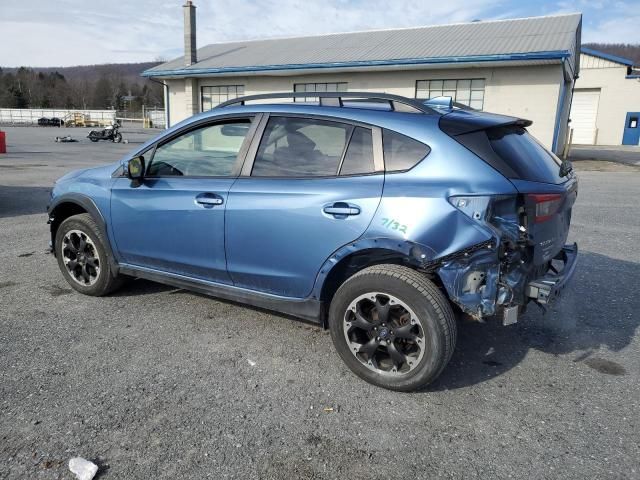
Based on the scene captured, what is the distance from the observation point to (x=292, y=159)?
3455 mm

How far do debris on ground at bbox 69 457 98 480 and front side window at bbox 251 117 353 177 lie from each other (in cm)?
202

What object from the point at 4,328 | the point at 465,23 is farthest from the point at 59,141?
the point at 4,328

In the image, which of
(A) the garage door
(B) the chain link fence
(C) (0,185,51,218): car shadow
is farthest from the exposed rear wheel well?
(B) the chain link fence

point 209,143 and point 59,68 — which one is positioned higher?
point 59,68

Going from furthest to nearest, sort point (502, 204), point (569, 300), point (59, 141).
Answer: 1. point (59, 141)
2. point (569, 300)
3. point (502, 204)

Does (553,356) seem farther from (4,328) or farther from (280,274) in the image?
(4,328)

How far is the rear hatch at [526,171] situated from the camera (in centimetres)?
293

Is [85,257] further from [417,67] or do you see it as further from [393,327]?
[417,67]

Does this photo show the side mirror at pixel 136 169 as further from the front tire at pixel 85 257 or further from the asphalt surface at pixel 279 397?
the asphalt surface at pixel 279 397

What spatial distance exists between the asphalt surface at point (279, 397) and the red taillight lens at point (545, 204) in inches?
42.6

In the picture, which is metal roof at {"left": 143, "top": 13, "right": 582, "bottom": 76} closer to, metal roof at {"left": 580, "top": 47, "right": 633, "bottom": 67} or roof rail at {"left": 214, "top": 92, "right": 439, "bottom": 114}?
roof rail at {"left": 214, "top": 92, "right": 439, "bottom": 114}

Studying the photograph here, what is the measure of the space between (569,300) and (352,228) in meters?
2.74

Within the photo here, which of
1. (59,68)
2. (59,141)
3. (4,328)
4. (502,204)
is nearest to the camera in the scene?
(502,204)

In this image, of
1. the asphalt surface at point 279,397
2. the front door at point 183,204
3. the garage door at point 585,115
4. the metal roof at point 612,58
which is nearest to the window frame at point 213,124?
the front door at point 183,204
